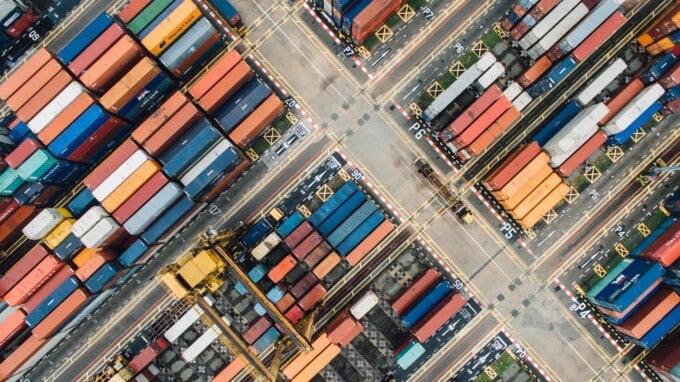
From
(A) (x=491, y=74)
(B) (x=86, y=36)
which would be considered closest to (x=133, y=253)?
(B) (x=86, y=36)

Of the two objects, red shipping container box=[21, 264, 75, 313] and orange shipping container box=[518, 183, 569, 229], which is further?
orange shipping container box=[518, 183, 569, 229]

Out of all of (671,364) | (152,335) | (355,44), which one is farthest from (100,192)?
(671,364)

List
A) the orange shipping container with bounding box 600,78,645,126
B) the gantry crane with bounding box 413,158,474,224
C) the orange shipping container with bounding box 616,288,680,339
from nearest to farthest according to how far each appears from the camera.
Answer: the orange shipping container with bounding box 616,288,680,339, the orange shipping container with bounding box 600,78,645,126, the gantry crane with bounding box 413,158,474,224

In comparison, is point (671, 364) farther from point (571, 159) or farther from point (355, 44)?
point (355, 44)

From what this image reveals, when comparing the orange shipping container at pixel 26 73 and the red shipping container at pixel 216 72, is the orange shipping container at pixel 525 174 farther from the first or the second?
the orange shipping container at pixel 26 73

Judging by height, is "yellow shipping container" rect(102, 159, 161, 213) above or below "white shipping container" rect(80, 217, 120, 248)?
above

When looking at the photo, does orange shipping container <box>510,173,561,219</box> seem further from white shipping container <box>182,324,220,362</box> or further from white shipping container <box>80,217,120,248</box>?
white shipping container <box>80,217,120,248</box>

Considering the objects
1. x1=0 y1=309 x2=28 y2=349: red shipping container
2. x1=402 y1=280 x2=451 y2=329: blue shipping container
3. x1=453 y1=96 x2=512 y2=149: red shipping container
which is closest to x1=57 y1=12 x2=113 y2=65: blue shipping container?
x1=0 y1=309 x2=28 y2=349: red shipping container
